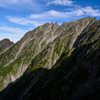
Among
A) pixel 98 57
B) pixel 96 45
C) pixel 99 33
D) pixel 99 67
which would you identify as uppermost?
pixel 99 33

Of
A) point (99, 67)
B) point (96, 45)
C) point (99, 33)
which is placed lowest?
point (99, 67)

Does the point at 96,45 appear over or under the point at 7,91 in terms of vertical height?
over

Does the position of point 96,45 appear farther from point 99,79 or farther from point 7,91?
point 7,91

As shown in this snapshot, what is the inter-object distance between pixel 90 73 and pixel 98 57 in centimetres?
1331

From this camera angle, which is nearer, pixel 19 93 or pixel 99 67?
pixel 99 67

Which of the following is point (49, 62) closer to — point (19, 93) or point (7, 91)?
point (19, 93)

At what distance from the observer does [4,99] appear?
18388 cm

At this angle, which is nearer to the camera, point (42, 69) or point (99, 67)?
point (99, 67)

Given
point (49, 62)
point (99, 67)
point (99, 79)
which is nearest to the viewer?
point (99, 79)

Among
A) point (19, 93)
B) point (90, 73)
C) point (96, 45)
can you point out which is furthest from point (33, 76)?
point (90, 73)

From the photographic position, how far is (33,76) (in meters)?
180

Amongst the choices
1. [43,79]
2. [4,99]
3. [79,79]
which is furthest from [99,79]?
[4,99]

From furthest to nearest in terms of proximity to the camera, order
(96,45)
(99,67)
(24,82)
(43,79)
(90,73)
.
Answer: (24,82) → (43,79) → (96,45) → (90,73) → (99,67)

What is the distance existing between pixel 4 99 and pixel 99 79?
188674mm
